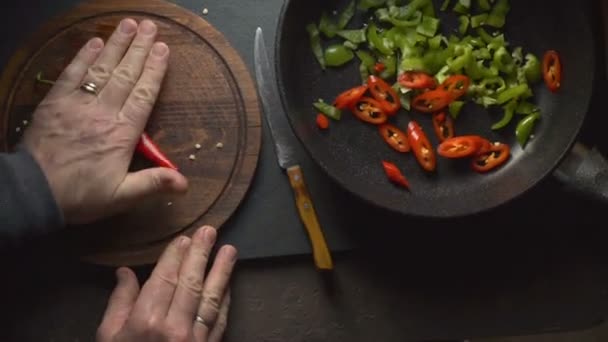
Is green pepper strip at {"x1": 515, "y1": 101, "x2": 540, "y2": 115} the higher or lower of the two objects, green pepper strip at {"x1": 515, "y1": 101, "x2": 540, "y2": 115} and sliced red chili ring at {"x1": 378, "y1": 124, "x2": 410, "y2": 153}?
the higher

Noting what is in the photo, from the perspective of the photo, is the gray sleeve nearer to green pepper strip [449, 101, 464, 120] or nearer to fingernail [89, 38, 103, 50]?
fingernail [89, 38, 103, 50]

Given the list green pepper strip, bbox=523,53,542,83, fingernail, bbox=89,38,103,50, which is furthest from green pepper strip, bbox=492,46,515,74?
fingernail, bbox=89,38,103,50

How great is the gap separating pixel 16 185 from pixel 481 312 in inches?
28.7

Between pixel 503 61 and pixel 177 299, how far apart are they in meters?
0.62

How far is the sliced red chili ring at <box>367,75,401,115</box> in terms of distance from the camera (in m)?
1.16

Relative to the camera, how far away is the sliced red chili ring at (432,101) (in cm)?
115

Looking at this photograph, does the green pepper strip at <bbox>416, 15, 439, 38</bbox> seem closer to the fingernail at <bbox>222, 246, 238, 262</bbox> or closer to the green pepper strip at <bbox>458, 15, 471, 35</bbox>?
the green pepper strip at <bbox>458, 15, 471, 35</bbox>

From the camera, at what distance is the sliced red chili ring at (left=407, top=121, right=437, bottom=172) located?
1158 mm

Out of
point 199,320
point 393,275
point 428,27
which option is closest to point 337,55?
point 428,27

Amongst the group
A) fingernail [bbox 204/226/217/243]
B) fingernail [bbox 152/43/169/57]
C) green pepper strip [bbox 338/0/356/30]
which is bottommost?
fingernail [bbox 204/226/217/243]

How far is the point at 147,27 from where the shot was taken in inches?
45.9

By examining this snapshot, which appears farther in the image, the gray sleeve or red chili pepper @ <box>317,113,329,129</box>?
red chili pepper @ <box>317,113,329,129</box>

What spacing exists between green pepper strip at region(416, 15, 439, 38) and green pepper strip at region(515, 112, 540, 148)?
0.64 ft

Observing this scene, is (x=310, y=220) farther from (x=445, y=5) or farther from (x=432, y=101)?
(x=445, y=5)
